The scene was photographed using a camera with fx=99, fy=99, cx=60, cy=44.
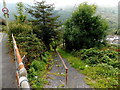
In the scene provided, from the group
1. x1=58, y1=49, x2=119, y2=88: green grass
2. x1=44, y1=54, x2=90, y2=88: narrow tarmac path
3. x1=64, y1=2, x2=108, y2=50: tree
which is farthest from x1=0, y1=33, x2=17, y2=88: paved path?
x1=64, y1=2, x2=108, y2=50: tree

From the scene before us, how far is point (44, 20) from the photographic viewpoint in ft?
28.7

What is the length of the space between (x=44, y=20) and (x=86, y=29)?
397 cm

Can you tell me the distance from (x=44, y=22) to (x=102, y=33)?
5.41m

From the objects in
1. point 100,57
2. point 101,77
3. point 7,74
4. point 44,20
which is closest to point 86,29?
point 100,57

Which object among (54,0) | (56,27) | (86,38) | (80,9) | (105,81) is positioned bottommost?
(105,81)

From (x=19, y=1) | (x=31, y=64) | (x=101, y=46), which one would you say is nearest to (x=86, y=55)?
(x=101, y=46)

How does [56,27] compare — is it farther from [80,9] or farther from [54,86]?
[54,86]

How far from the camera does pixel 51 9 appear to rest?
8.88 meters

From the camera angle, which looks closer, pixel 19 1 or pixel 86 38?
pixel 86 38

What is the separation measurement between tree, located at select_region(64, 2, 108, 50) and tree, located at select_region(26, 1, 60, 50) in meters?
1.58

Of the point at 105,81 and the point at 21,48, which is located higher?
the point at 21,48

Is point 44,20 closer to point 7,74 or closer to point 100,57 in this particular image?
point 100,57

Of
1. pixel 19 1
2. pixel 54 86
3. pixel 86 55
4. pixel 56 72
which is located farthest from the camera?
pixel 19 1

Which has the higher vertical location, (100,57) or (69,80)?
(100,57)
